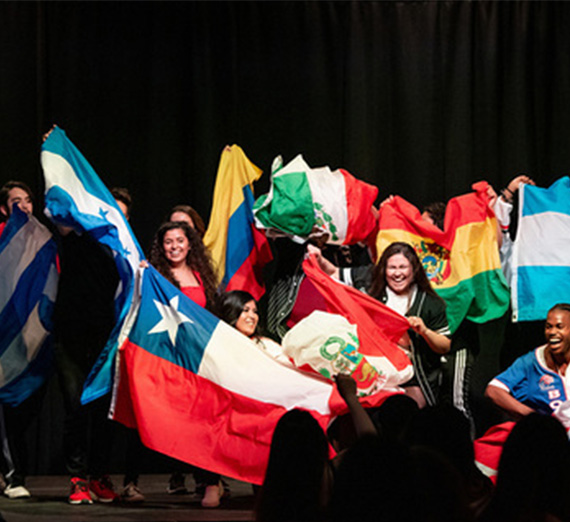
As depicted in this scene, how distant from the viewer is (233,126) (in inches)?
246

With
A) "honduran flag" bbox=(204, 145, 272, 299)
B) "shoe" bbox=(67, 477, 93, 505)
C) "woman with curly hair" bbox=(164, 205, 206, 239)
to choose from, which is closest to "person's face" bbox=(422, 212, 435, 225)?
"honduran flag" bbox=(204, 145, 272, 299)

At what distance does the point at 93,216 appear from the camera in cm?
466

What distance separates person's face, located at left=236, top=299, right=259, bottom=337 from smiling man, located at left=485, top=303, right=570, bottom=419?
124 centimetres

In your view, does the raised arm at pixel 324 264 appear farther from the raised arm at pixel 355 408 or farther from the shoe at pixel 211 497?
the raised arm at pixel 355 408

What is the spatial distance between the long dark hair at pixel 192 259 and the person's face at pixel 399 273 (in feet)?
3.05

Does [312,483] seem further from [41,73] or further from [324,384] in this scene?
[41,73]

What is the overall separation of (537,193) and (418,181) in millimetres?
933

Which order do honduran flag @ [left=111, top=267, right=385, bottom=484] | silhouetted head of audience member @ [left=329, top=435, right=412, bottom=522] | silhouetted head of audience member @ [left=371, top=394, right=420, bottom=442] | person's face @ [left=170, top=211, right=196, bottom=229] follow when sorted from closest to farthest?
silhouetted head of audience member @ [left=329, top=435, right=412, bottom=522] → silhouetted head of audience member @ [left=371, top=394, right=420, bottom=442] → honduran flag @ [left=111, top=267, right=385, bottom=484] → person's face @ [left=170, top=211, right=196, bottom=229]

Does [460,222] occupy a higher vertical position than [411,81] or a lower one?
lower

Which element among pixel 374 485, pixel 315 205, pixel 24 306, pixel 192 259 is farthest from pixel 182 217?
pixel 374 485

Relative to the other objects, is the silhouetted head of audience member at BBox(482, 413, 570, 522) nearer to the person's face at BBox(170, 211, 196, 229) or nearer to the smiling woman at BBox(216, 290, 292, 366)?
the smiling woman at BBox(216, 290, 292, 366)

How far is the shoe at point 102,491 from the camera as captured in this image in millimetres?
4605

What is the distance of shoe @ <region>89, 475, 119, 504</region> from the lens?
461 centimetres

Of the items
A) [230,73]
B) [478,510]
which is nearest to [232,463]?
[478,510]
